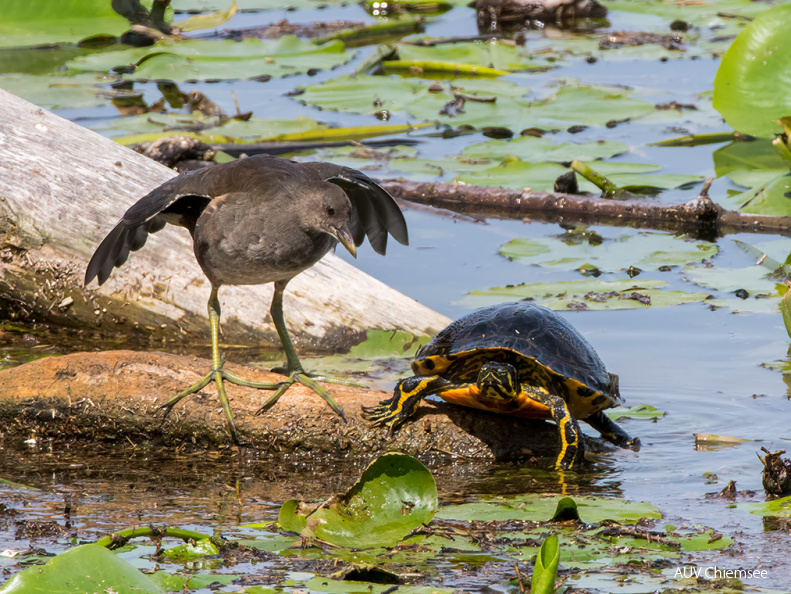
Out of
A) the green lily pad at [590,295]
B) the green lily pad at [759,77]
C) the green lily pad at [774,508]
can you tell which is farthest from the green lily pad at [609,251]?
the green lily pad at [774,508]

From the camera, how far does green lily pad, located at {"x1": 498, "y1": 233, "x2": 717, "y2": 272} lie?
6398 mm

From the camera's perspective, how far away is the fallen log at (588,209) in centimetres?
691

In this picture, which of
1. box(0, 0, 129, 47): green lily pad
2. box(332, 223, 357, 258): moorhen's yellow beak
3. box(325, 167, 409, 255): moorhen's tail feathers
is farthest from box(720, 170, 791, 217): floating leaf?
box(0, 0, 129, 47): green lily pad

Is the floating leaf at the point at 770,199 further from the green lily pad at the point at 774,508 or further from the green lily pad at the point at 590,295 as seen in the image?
the green lily pad at the point at 774,508

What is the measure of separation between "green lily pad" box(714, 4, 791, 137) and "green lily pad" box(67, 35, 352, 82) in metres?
4.54

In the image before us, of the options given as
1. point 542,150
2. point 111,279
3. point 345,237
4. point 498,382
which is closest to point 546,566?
point 498,382

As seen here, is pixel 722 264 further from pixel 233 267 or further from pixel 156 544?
pixel 156 544

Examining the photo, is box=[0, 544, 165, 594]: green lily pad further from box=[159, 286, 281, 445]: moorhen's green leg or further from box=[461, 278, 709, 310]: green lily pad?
box=[461, 278, 709, 310]: green lily pad

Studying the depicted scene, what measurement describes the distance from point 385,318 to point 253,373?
5.06 ft

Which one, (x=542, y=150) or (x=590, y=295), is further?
(x=542, y=150)

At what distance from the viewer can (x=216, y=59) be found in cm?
1023

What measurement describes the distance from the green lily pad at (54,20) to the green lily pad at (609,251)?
180 inches

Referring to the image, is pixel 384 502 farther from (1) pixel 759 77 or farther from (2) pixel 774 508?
(1) pixel 759 77

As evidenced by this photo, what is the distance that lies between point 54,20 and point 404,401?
6.85m
